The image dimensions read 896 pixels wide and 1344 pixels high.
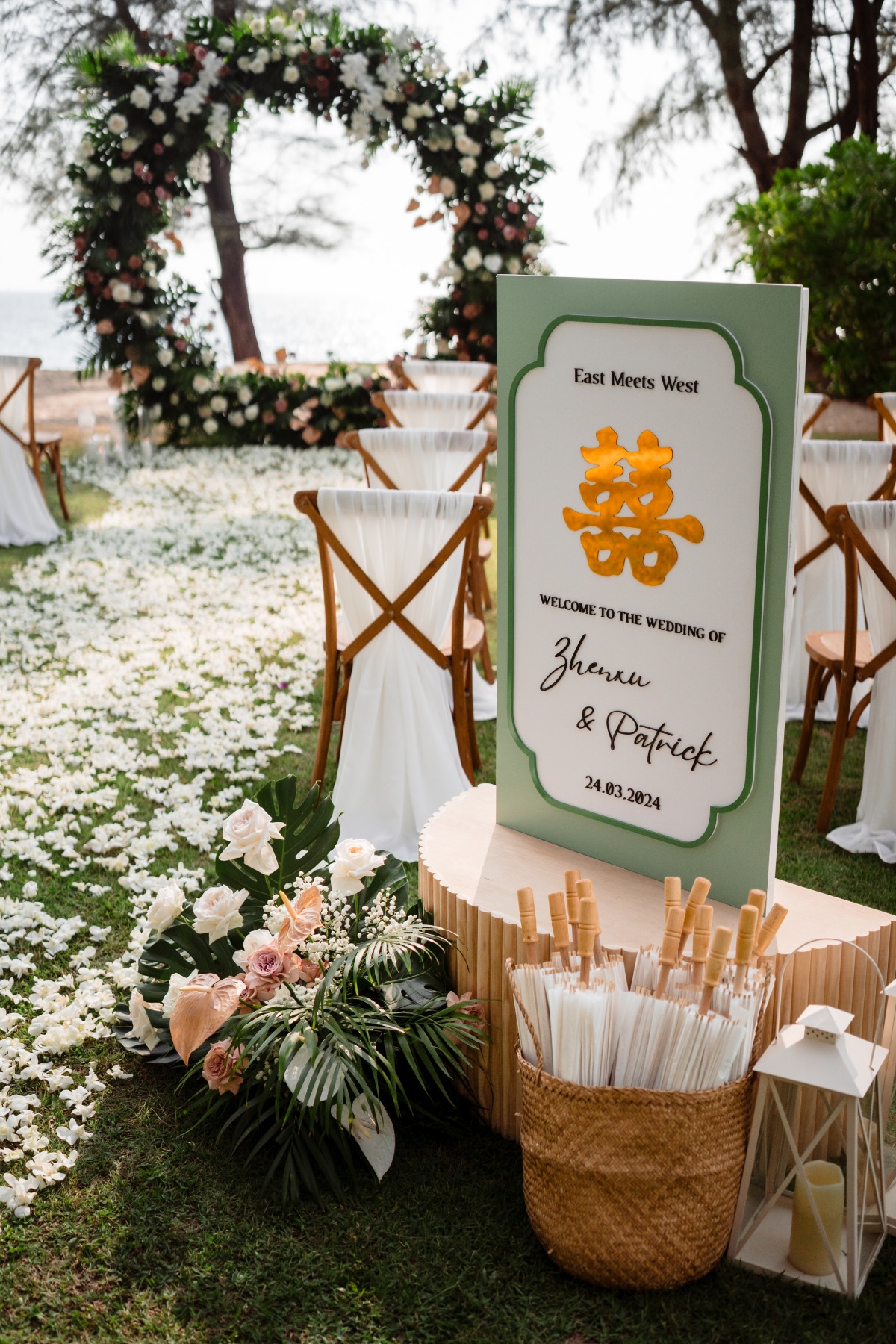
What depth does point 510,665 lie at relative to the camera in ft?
8.04

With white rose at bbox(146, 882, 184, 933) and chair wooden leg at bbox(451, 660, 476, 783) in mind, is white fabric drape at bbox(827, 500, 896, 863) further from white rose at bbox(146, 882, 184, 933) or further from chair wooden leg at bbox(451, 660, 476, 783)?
white rose at bbox(146, 882, 184, 933)

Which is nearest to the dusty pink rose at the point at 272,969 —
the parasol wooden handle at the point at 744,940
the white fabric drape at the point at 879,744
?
the parasol wooden handle at the point at 744,940

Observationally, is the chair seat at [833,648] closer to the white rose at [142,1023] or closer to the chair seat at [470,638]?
the chair seat at [470,638]

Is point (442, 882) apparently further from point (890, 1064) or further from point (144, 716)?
point (144, 716)

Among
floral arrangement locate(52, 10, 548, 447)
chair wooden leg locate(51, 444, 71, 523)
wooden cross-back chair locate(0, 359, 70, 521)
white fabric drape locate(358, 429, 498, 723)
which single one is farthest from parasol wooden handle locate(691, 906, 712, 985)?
floral arrangement locate(52, 10, 548, 447)

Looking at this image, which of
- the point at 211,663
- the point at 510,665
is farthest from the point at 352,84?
the point at 510,665

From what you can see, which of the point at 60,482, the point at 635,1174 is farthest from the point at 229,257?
the point at 635,1174

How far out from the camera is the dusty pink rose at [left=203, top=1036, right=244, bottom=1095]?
2.23 meters

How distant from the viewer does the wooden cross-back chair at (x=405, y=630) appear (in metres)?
3.37

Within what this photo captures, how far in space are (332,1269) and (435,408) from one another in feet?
14.2

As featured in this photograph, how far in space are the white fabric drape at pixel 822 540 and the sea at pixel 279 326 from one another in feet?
20.8

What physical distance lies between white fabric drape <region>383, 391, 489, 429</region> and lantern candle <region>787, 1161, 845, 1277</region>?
167 inches

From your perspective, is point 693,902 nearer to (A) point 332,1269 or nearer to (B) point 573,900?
(B) point 573,900

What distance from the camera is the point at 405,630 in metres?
3.48
